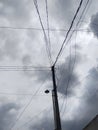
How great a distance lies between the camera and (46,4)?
13656mm

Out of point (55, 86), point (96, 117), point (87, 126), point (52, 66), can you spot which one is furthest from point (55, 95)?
point (87, 126)

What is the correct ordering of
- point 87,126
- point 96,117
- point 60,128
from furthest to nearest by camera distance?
point 87,126, point 96,117, point 60,128

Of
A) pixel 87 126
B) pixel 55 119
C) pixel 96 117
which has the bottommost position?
pixel 87 126

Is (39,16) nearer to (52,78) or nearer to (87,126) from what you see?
(52,78)

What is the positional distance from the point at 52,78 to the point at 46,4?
7.13 metres

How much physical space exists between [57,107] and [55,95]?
40.1 inches

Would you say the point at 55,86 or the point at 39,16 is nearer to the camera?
the point at 39,16

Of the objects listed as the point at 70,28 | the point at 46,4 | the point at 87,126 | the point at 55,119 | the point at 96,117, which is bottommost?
the point at 87,126

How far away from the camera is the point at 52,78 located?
19438 mm

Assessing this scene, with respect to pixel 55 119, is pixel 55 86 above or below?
above

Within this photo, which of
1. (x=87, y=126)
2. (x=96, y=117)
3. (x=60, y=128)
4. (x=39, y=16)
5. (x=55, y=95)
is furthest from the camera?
(x=87, y=126)

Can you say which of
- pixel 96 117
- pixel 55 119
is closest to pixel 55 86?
pixel 55 119

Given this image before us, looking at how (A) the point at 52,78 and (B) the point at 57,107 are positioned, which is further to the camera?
(A) the point at 52,78

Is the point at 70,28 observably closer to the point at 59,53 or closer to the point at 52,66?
the point at 59,53
